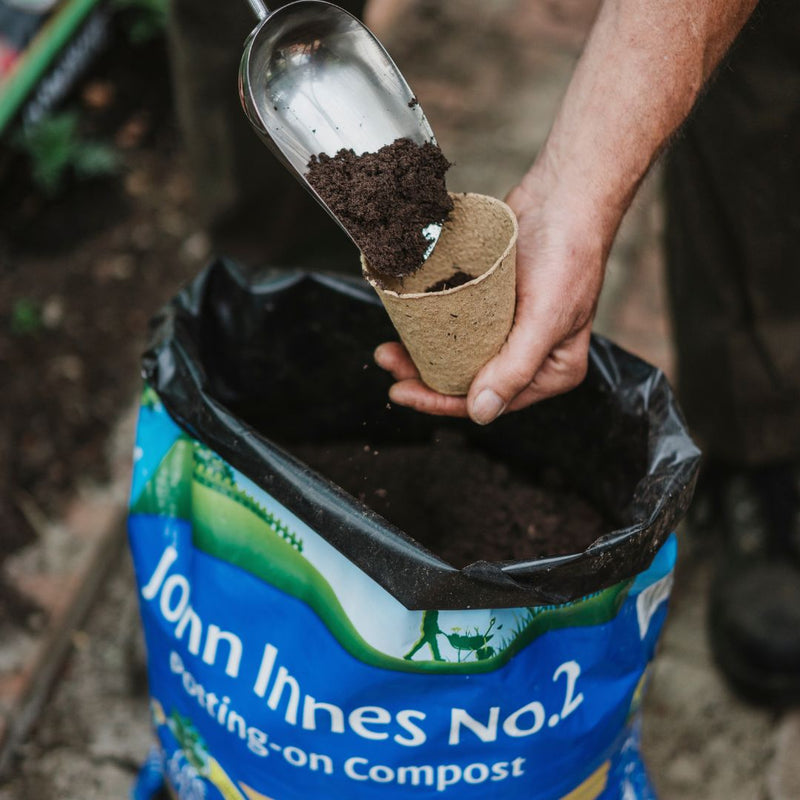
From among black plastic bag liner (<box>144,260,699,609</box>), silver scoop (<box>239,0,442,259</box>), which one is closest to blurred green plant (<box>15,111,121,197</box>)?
black plastic bag liner (<box>144,260,699,609</box>)

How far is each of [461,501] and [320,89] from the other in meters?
0.59

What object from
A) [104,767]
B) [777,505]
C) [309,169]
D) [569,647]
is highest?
[309,169]

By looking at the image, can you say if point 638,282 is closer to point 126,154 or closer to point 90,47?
point 126,154

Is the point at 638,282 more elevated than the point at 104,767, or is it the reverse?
the point at 104,767

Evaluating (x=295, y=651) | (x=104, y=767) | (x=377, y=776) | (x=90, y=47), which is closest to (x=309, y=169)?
(x=295, y=651)

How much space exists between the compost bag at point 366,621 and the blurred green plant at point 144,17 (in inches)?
67.2

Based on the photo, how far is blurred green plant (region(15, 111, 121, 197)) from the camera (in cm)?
237

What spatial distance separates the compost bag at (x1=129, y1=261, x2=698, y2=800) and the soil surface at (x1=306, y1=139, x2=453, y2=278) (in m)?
0.25

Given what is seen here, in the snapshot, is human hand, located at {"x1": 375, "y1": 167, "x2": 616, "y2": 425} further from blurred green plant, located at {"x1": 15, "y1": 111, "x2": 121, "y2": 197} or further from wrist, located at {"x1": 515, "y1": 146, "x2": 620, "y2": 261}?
blurred green plant, located at {"x1": 15, "y1": 111, "x2": 121, "y2": 197}

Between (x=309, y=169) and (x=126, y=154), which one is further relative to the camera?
(x=126, y=154)

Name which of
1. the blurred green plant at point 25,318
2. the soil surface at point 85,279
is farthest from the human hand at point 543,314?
the blurred green plant at point 25,318

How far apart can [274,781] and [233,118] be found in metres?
1.29

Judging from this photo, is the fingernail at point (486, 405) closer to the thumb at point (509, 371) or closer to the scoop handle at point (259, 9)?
the thumb at point (509, 371)

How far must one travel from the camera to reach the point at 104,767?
162cm
